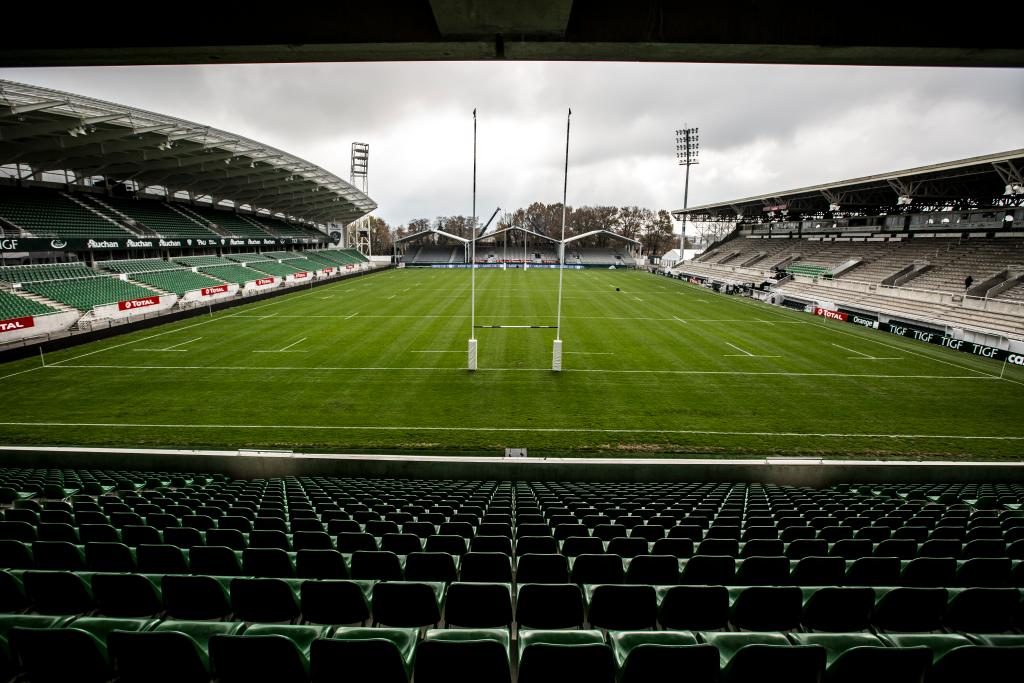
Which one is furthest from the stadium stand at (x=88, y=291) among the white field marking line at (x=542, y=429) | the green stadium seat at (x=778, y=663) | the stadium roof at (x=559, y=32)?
the green stadium seat at (x=778, y=663)

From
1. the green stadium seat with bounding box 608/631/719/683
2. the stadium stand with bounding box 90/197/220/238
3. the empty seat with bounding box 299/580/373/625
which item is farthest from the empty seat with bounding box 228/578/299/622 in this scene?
the stadium stand with bounding box 90/197/220/238

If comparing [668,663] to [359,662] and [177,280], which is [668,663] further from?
[177,280]

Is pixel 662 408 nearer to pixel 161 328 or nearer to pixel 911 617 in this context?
pixel 911 617

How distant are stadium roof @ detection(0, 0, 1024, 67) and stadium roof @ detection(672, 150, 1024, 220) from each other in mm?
37016

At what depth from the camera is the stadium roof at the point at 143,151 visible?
27.3 m

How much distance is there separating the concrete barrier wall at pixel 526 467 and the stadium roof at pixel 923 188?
31.0 meters

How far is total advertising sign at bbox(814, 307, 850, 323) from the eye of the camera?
1420 inches

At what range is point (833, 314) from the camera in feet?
122

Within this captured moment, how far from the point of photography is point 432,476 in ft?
36.7

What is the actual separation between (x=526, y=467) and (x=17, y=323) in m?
30.1

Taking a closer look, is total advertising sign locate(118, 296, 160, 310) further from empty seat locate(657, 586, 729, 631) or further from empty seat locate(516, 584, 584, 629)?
empty seat locate(657, 586, 729, 631)

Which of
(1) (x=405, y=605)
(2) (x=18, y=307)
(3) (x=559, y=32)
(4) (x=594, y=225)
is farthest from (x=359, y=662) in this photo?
(4) (x=594, y=225)

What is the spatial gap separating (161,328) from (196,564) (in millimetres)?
32359

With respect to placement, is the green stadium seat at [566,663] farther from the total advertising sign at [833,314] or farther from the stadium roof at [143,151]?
the total advertising sign at [833,314]
